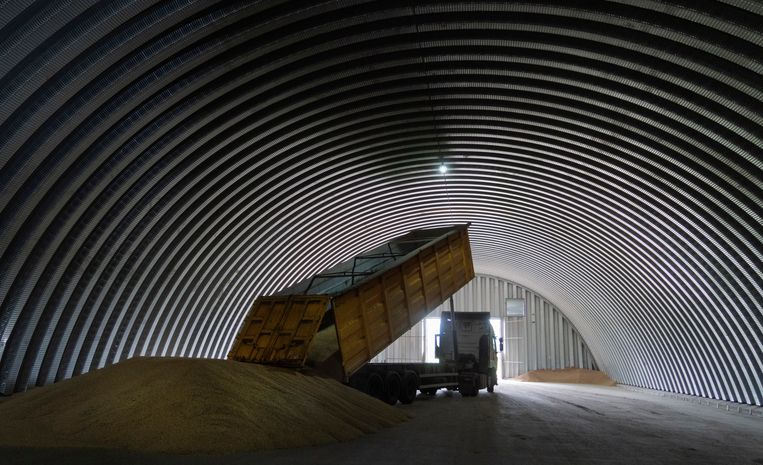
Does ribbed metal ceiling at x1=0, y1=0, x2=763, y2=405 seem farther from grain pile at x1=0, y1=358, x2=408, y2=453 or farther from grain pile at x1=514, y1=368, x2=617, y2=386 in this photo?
grain pile at x1=514, y1=368, x2=617, y2=386

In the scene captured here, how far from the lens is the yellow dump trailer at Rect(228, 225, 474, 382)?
10844 mm

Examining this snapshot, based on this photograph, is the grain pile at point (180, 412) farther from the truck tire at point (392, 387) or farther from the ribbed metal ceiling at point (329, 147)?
the truck tire at point (392, 387)

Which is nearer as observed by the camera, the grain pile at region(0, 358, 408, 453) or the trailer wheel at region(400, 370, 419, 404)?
the grain pile at region(0, 358, 408, 453)

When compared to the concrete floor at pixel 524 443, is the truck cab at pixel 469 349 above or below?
above

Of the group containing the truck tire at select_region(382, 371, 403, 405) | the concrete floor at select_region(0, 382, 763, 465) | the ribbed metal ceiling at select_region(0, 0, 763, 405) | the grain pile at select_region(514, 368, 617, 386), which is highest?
the ribbed metal ceiling at select_region(0, 0, 763, 405)

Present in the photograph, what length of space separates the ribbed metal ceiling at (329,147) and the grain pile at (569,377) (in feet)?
38.5

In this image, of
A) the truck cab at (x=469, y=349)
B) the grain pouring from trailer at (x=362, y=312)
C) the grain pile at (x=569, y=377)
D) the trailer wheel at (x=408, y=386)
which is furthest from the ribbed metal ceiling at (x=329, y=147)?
the grain pile at (x=569, y=377)

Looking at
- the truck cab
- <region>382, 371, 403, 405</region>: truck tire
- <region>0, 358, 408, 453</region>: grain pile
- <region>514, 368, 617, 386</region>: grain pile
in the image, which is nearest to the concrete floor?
<region>0, 358, 408, 453</region>: grain pile

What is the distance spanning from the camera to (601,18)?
31.5 ft

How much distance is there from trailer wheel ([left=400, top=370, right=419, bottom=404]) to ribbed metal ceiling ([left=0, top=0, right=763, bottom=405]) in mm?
5958

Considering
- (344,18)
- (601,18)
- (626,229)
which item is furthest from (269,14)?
(626,229)

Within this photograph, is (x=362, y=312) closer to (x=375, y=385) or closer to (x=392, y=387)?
(x=375, y=385)

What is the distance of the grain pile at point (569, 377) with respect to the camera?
30.7 meters

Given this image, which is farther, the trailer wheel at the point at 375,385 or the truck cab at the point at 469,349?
the truck cab at the point at 469,349
